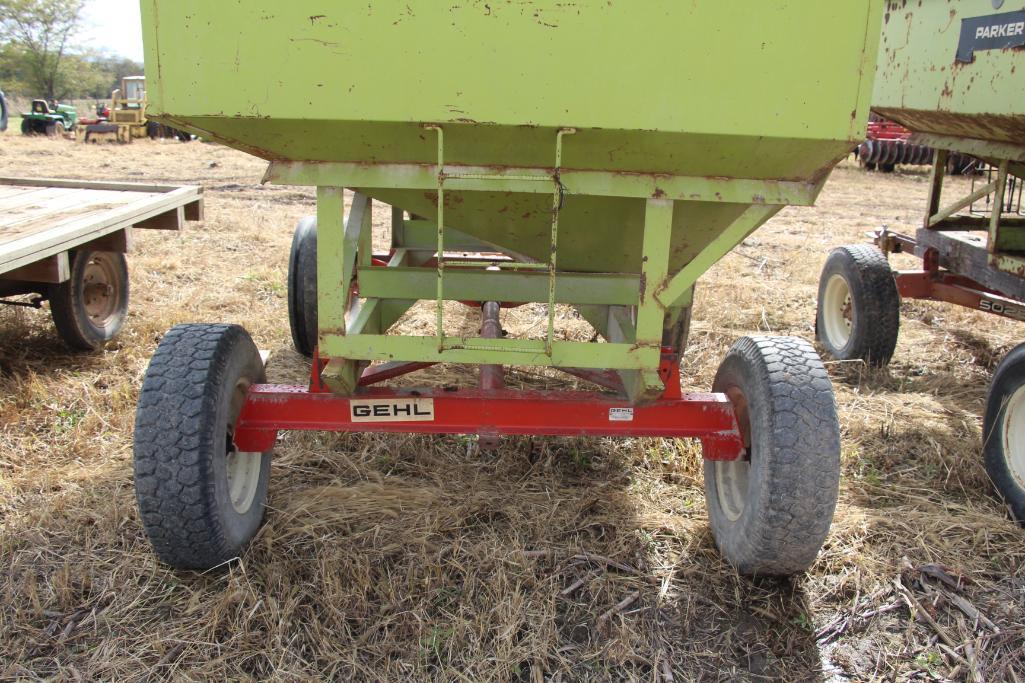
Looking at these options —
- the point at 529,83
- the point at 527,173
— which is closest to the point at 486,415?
the point at 527,173

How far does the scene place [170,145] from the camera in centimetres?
2280

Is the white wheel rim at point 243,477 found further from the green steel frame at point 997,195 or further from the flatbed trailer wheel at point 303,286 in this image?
the green steel frame at point 997,195

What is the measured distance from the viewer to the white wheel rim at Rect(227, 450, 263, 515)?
292 centimetres

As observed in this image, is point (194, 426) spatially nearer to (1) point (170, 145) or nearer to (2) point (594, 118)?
(2) point (594, 118)

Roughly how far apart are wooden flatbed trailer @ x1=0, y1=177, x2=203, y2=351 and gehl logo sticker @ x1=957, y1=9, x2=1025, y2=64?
4.71 metres

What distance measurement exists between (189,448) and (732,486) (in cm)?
194

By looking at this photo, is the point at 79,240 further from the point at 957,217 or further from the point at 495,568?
the point at 957,217

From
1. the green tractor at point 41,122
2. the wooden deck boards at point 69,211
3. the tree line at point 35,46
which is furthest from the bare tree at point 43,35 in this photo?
the wooden deck boards at point 69,211

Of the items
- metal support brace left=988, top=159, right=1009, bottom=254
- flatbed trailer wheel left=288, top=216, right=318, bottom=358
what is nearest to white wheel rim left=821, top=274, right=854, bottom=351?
metal support brace left=988, top=159, right=1009, bottom=254

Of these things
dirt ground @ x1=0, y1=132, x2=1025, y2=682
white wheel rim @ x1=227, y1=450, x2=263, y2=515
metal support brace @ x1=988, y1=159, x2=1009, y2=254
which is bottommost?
dirt ground @ x1=0, y1=132, x2=1025, y2=682

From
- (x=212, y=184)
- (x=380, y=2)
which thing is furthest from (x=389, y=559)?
(x=212, y=184)

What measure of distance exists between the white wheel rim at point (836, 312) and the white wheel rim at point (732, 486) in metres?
2.78

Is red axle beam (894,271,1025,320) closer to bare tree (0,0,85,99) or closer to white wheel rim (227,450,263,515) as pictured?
white wheel rim (227,450,263,515)

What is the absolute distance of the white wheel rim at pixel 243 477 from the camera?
292cm
